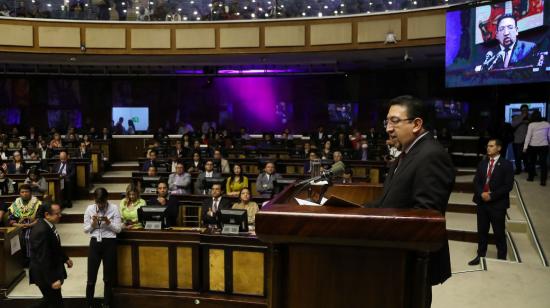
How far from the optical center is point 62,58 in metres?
13.3

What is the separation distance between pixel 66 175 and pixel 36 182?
1068mm

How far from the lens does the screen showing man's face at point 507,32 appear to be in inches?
332

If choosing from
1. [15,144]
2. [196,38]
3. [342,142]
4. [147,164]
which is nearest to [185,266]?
[147,164]

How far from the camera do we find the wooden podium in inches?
43.4

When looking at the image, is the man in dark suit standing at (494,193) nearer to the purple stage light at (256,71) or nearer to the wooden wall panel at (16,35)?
the purple stage light at (256,71)

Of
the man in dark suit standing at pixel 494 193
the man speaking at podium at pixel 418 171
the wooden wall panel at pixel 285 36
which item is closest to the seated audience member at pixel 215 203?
the man in dark suit standing at pixel 494 193

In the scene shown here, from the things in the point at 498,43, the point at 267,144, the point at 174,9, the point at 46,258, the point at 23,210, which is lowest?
the point at 46,258

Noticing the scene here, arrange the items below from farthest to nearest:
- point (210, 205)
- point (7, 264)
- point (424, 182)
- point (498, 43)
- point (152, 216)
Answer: point (498, 43), point (210, 205), point (7, 264), point (152, 216), point (424, 182)

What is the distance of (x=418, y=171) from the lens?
1367 millimetres

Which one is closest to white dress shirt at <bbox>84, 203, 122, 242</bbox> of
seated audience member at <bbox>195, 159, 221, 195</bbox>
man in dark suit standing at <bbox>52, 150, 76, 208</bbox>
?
seated audience member at <bbox>195, 159, 221, 195</bbox>

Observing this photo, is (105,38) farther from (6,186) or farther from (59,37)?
(6,186)

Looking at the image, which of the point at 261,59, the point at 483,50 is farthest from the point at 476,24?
the point at 261,59

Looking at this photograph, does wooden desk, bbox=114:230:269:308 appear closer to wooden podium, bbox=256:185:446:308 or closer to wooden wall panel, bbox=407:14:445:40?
wooden podium, bbox=256:185:446:308

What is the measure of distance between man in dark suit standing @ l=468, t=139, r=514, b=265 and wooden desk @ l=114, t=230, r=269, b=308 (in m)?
2.33
